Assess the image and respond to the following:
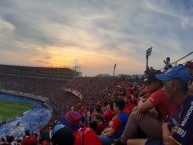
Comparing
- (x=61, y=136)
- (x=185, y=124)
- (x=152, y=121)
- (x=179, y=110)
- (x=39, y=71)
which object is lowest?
(x=61, y=136)

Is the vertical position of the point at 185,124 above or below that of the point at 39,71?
below

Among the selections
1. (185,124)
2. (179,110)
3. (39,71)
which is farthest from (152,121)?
(39,71)

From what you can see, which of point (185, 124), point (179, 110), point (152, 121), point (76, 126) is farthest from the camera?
point (152, 121)

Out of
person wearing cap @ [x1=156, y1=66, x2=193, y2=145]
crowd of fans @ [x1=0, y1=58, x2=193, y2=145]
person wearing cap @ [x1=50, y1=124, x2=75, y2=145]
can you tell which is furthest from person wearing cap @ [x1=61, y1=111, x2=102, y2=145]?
person wearing cap @ [x1=156, y1=66, x2=193, y2=145]

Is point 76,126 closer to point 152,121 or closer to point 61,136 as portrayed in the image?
point 61,136

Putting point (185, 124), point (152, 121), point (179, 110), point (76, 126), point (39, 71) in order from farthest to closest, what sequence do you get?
point (39, 71)
point (152, 121)
point (76, 126)
point (179, 110)
point (185, 124)

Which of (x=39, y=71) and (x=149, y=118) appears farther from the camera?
(x=39, y=71)

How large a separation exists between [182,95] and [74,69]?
81410 mm

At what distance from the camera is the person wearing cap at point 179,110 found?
3375mm

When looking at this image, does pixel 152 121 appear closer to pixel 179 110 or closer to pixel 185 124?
pixel 179 110

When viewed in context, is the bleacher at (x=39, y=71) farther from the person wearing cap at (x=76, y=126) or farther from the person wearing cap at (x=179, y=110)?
the person wearing cap at (x=179, y=110)

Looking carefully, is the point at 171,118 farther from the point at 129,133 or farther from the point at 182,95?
the point at 129,133

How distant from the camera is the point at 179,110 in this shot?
12.0 ft

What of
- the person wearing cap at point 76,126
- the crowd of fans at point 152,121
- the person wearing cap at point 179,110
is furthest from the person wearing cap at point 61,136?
the person wearing cap at point 179,110
